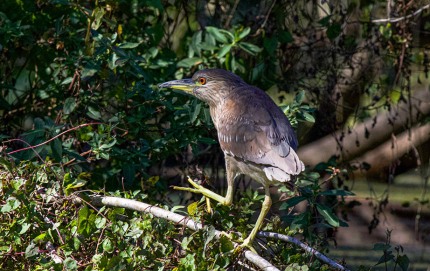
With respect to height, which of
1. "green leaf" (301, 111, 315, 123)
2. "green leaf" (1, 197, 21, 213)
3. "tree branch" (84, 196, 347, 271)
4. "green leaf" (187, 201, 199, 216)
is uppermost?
A: "green leaf" (301, 111, 315, 123)

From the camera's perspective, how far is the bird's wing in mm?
3463

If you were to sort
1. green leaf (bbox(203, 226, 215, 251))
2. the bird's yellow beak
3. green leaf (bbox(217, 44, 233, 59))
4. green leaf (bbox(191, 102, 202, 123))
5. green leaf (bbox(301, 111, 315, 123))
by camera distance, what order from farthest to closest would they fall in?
green leaf (bbox(217, 44, 233, 59)), the bird's yellow beak, green leaf (bbox(191, 102, 202, 123)), green leaf (bbox(301, 111, 315, 123)), green leaf (bbox(203, 226, 215, 251))

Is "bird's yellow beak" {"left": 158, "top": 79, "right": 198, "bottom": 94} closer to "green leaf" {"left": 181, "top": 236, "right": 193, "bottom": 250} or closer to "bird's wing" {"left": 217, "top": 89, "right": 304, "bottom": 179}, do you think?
"bird's wing" {"left": 217, "top": 89, "right": 304, "bottom": 179}

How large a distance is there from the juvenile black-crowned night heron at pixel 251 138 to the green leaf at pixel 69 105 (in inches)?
20.6

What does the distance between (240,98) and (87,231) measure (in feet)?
4.00

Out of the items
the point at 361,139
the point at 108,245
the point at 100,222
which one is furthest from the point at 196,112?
the point at 361,139

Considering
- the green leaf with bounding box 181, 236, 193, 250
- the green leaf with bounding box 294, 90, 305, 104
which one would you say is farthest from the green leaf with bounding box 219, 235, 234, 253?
the green leaf with bounding box 294, 90, 305, 104

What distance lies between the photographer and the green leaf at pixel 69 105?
14.1ft

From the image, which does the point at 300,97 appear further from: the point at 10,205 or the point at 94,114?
the point at 10,205

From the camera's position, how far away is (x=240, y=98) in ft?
13.0

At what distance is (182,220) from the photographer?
125 inches

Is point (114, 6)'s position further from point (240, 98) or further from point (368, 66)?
point (368, 66)

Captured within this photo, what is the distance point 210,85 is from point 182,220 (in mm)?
1179

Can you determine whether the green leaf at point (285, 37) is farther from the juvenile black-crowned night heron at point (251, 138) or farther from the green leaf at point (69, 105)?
the green leaf at point (69, 105)
